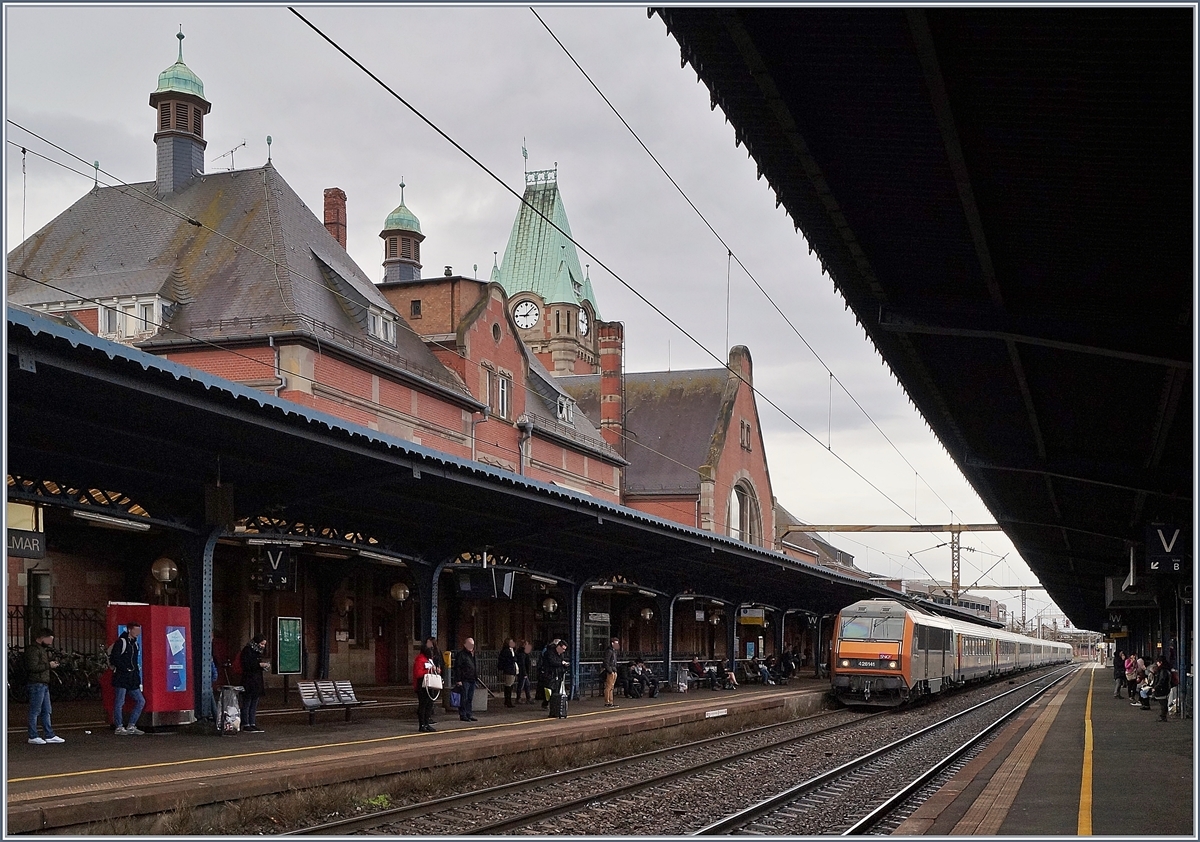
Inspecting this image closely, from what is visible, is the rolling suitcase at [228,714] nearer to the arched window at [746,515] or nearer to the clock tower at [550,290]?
the arched window at [746,515]

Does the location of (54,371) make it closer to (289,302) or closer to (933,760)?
(933,760)

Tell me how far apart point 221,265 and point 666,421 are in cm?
3370

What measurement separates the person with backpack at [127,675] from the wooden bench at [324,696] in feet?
9.53

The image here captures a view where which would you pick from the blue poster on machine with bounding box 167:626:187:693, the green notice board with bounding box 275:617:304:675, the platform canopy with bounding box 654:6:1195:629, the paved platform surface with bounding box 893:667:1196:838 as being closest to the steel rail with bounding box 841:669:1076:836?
the paved platform surface with bounding box 893:667:1196:838

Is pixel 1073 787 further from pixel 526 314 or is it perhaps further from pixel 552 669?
pixel 526 314

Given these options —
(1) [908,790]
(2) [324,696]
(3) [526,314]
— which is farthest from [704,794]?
(3) [526,314]

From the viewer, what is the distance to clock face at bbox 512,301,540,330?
91.4m

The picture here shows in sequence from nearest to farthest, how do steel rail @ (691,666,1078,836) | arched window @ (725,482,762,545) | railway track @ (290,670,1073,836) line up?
steel rail @ (691,666,1078,836), railway track @ (290,670,1073,836), arched window @ (725,482,762,545)

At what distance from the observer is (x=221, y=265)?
3631 cm

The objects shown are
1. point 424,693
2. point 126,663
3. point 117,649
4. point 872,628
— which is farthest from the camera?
point 872,628

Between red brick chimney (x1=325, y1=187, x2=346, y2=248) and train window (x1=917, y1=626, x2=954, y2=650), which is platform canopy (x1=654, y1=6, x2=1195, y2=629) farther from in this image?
red brick chimney (x1=325, y1=187, x2=346, y2=248)

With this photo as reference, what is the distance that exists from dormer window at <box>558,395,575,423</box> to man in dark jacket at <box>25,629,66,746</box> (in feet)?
120

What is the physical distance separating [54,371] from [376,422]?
25.1 m

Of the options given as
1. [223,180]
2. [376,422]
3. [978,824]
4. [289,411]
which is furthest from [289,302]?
[978,824]
